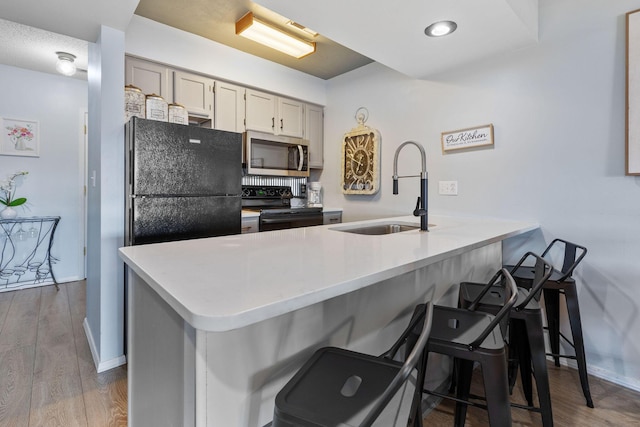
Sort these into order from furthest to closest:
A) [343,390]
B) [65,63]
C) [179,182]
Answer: [65,63]
[179,182]
[343,390]

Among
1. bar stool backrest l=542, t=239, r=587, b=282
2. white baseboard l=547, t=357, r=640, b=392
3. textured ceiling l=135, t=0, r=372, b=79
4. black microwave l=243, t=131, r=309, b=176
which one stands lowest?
white baseboard l=547, t=357, r=640, b=392

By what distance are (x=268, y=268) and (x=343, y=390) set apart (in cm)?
36

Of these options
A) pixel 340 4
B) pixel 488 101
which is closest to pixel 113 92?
pixel 340 4

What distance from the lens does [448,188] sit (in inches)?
105

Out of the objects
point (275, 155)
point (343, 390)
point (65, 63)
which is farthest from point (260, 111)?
point (343, 390)

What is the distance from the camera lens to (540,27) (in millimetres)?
2125

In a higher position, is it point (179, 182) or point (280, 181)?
point (280, 181)

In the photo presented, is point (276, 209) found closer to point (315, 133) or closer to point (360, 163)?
point (360, 163)

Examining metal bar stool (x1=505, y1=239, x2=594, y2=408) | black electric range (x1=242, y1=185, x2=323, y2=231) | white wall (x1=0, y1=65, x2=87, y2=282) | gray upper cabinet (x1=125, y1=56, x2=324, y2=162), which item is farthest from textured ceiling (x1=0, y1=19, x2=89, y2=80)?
metal bar stool (x1=505, y1=239, x2=594, y2=408)

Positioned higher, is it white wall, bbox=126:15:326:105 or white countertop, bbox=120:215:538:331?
white wall, bbox=126:15:326:105

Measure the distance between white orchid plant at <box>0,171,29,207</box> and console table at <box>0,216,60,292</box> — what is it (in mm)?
179

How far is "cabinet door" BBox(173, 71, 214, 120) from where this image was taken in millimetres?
2697

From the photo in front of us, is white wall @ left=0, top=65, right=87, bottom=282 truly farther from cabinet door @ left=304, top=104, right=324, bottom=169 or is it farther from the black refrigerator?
cabinet door @ left=304, top=104, right=324, bottom=169

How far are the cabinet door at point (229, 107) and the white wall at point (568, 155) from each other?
5.71 feet
